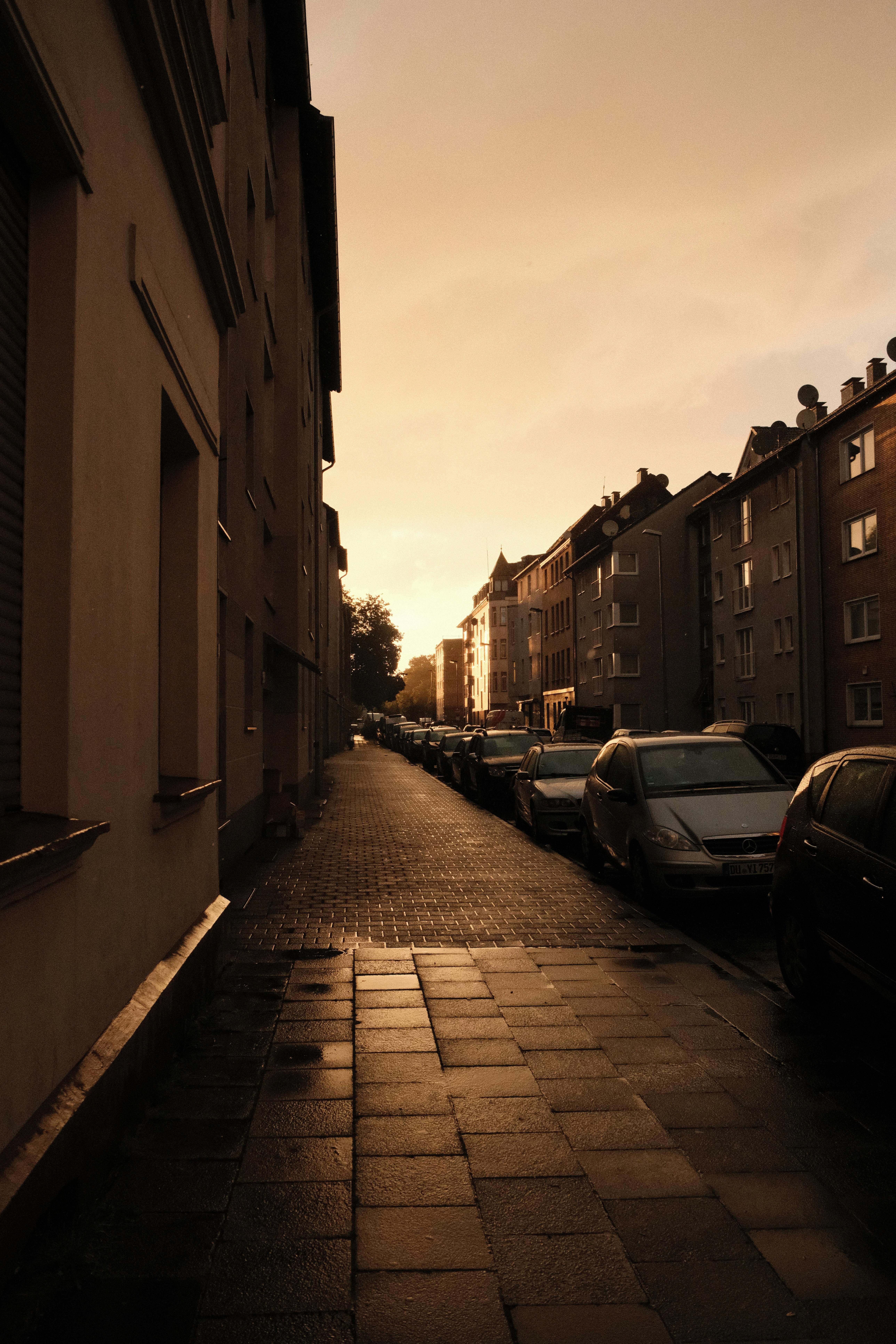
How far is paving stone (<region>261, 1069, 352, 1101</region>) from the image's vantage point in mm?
4758

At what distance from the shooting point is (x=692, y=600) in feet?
178

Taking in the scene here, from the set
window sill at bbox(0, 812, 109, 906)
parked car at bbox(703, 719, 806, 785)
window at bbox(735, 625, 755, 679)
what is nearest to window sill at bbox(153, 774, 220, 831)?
window sill at bbox(0, 812, 109, 906)

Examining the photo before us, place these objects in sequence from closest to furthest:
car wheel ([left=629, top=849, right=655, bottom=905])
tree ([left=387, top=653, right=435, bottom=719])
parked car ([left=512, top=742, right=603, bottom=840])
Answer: car wheel ([left=629, top=849, right=655, bottom=905]), parked car ([left=512, top=742, right=603, bottom=840]), tree ([left=387, top=653, right=435, bottom=719])

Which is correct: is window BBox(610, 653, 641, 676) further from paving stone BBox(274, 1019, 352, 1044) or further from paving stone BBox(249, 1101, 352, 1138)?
paving stone BBox(249, 1101, 352, 1138)

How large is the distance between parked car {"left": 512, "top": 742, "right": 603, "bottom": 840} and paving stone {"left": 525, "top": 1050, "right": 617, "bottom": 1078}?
863cm

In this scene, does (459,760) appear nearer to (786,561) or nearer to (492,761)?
(492,761)

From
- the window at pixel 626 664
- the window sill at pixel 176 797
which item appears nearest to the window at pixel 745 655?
the window at pixel 626 664

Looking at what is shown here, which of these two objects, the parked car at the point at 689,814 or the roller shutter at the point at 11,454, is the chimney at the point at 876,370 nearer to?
the parked car at the point at 689,814

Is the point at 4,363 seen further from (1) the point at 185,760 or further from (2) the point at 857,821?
(2) the point at 857,821

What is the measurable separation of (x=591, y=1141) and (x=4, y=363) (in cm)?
347

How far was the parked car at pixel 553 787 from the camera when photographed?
15.2 m

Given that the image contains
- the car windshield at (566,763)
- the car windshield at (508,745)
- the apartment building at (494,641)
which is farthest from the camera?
the apartment building at (494,641)

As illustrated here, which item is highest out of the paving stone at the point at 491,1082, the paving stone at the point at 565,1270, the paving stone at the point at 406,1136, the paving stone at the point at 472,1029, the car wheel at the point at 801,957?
the car wheel at the point at 801,957

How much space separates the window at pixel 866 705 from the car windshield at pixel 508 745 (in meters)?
12.6
